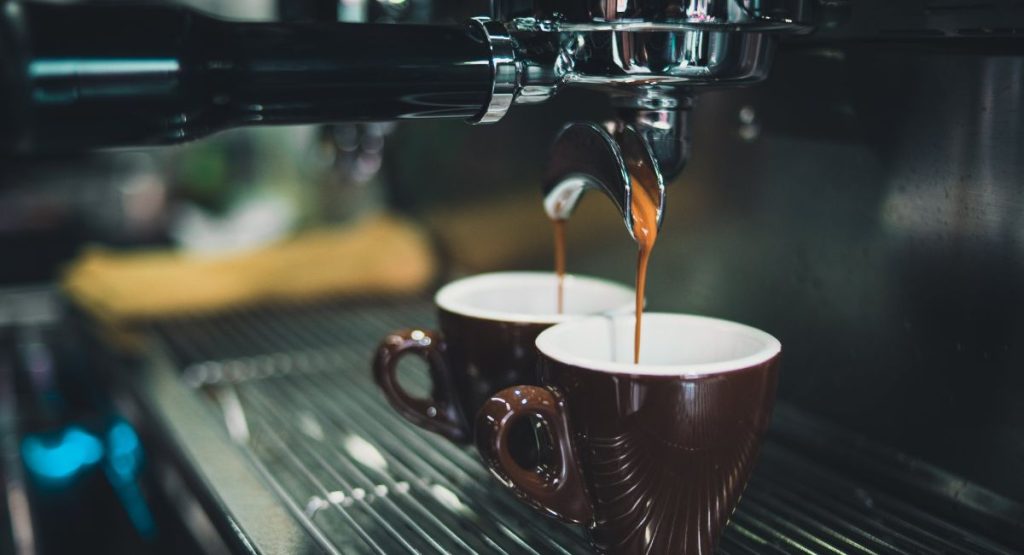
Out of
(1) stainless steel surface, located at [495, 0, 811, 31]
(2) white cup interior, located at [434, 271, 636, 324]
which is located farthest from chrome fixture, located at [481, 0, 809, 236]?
(2) white cup interior, located at [434, 271, 636, 324]

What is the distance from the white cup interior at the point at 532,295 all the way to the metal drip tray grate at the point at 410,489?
10 cm

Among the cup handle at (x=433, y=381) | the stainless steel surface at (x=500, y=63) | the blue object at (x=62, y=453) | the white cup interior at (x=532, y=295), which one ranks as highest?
the stainless steel surface at (x=500, y=63)

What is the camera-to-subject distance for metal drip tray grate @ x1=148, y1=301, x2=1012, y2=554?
18.0 inches

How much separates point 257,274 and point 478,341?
50cm

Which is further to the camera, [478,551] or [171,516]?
[171,516]

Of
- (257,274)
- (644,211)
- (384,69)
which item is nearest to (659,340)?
(644,211)

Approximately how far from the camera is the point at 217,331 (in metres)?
0.85

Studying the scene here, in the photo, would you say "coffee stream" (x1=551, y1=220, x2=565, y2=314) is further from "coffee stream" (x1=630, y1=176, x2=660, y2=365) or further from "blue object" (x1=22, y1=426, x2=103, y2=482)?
"blue object" (x1=22, y1=426, x2=103, y2=482)

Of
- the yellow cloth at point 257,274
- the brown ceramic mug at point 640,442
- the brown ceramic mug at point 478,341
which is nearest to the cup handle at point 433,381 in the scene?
the brown ceramic mug at point 478,341

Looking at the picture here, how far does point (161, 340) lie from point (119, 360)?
0.19 feet

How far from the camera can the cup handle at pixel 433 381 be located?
20.7 inches

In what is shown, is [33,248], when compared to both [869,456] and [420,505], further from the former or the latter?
[869,456]

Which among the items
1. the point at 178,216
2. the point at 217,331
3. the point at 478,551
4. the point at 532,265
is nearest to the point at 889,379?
the point at 478,551

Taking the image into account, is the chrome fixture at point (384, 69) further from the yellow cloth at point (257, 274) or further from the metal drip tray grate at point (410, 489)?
the yellow cloth at point (257, 274)
